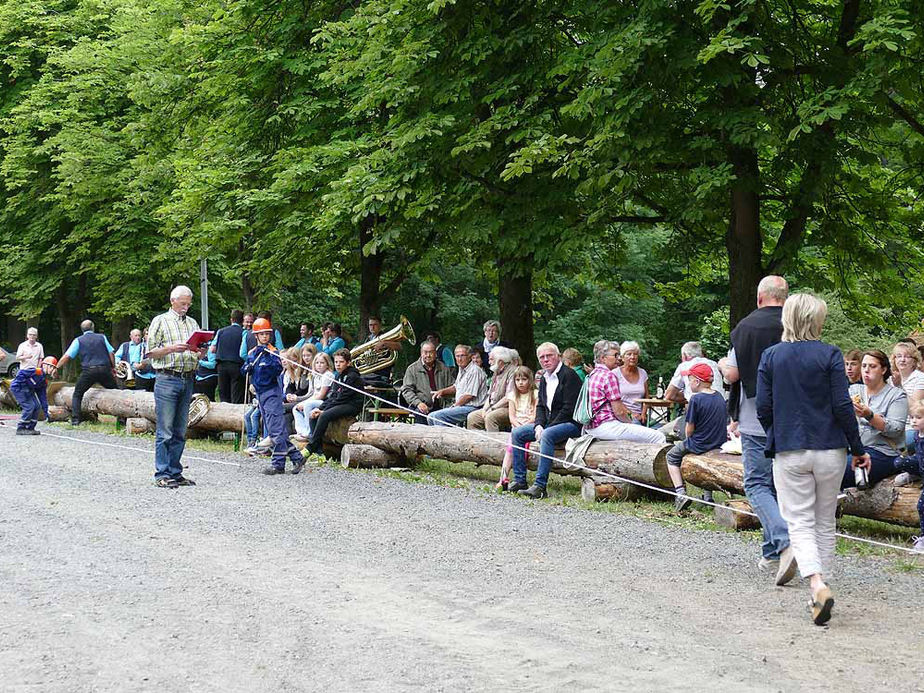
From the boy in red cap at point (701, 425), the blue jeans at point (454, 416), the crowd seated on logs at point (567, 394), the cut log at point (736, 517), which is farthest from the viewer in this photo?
the blue jeans at point (454, 416)

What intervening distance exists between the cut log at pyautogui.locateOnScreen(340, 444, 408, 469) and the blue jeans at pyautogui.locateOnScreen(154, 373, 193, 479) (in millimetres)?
2748

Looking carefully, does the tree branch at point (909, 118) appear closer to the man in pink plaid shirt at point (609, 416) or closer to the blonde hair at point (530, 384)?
the man in pink plaid shirt at point (609, 416)

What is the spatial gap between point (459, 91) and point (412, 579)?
10031 mm

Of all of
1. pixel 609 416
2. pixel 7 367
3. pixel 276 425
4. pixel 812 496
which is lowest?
pixel 7 367

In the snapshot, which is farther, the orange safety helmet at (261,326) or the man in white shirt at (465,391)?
the man in white shirt at (465,391)

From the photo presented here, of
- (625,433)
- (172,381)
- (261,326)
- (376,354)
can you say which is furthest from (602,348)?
(172,381)

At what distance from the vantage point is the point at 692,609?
7.02m

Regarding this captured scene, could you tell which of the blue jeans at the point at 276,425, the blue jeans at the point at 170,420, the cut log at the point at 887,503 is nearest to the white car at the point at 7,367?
the blue jeans at the point at 276,425

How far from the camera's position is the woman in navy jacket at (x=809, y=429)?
6941mm

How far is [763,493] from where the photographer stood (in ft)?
26.6

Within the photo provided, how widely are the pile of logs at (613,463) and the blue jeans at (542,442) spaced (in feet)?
0.61

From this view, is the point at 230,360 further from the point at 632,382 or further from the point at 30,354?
the point at 632,382

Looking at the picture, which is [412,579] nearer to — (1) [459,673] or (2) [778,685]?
(1) [459,673]

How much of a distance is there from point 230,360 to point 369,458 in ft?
17.3
